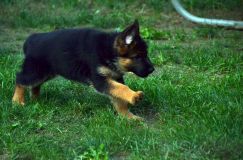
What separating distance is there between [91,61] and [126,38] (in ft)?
1.67

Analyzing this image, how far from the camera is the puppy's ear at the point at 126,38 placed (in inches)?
228

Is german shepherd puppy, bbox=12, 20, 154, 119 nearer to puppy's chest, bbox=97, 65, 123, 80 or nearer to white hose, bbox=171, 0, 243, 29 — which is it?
puppy's chest, bbox=97, 65, 123, 80

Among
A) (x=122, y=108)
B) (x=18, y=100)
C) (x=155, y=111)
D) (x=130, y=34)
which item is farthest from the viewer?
(x=18, y=100)

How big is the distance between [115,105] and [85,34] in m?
0.87

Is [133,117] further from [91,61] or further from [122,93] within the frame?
[91,61]

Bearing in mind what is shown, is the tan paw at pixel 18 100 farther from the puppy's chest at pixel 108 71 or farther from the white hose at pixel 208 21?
the white hose at pixel 208 21

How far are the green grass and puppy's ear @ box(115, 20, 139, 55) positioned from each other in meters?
0.71

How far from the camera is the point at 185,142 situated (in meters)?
4.99

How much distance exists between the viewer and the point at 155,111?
632 cm

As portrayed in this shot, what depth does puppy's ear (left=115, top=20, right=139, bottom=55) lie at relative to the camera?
580 centimetres

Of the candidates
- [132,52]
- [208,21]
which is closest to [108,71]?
[132,52]

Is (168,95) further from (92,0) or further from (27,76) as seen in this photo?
(92,0)

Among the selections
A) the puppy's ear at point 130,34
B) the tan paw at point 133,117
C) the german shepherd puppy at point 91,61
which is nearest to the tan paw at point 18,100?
the german shepherd puppy at point 91,61

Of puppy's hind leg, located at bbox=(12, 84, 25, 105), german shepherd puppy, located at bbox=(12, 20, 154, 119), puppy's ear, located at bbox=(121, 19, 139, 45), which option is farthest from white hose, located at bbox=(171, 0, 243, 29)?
puppy's hind leg, located at bbox=(12, 84, 25, 105)
